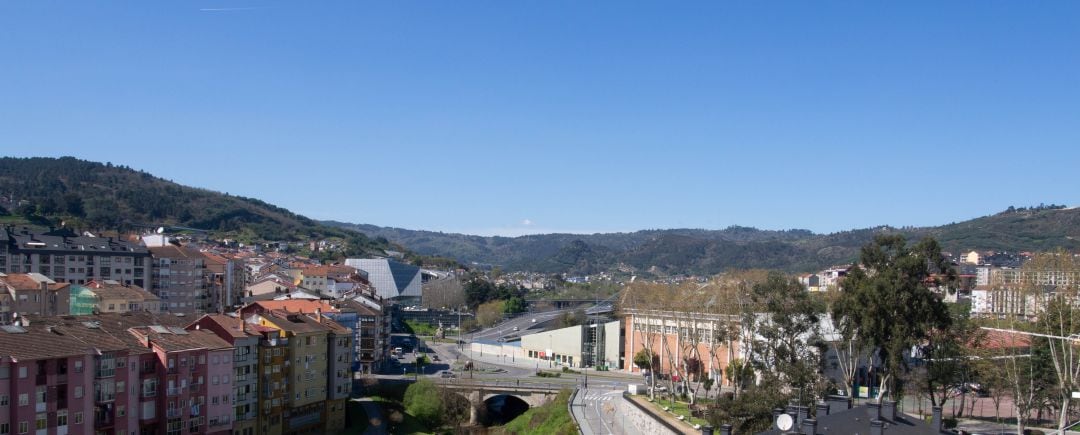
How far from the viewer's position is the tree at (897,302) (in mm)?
35156

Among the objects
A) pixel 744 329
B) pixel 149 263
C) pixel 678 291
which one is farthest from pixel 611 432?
pixel 149 263

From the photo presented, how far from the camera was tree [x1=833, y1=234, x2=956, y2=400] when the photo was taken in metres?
35.2

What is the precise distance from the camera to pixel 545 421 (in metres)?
51.4

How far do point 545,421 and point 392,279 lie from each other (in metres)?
96.9

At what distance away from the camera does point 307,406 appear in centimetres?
5003

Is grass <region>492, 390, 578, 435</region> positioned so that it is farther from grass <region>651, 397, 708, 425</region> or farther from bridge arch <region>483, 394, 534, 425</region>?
grass <region>651, 397, 708, 425</region>

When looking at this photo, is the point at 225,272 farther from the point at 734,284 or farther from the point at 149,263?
the point at 734,284

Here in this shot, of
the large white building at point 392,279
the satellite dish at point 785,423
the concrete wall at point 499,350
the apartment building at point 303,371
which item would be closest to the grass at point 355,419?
the apartment building at point 303,371

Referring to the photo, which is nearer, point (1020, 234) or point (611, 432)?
point (611, 432)

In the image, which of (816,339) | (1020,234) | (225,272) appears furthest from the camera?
(1020,234)

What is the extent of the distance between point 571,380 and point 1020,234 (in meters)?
157

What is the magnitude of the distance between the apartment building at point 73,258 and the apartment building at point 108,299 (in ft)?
29.4

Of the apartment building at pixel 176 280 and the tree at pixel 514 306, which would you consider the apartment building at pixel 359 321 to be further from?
the tree at pixel 514 306

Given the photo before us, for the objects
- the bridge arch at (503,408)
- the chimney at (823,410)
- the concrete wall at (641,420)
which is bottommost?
the bridge arch at (503,408)
